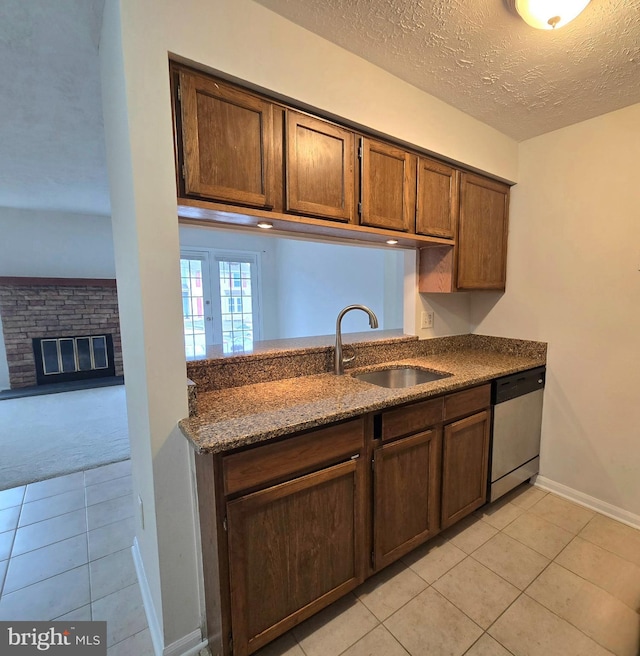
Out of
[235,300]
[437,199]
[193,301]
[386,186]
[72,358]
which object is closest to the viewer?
[386,186]

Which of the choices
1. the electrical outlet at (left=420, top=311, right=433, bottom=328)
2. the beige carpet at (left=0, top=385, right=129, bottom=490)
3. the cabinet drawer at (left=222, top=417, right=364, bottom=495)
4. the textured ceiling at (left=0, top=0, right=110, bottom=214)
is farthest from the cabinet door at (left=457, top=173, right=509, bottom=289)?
the beige carpet at (left=0, top=385, right=129, bottom=490)

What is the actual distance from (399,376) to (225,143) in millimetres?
1614

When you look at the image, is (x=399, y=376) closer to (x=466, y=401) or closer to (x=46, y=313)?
(x=466, y=401)

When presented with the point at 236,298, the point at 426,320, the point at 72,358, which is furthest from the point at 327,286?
Result: the point at 72,358

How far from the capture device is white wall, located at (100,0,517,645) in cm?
108

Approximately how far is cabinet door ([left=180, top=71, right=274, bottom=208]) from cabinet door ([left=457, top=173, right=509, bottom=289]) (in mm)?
1353

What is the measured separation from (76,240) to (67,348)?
1672mm

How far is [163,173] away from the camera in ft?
3.67

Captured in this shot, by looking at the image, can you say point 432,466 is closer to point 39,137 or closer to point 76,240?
point 39,137

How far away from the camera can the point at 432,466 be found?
1.66 meters

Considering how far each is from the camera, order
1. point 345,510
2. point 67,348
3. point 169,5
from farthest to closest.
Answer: point 67,348, point 345,510, point 169,5

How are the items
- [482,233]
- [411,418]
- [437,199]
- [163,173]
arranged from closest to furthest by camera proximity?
[163,173], [411,418], [437,199], [482,233]

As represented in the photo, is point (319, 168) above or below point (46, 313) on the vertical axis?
above

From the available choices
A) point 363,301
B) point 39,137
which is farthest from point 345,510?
point 39,137
